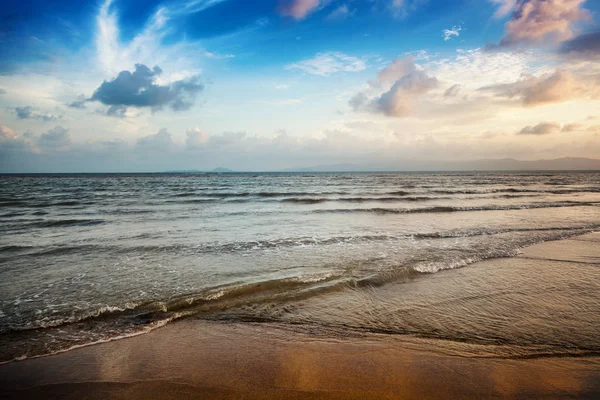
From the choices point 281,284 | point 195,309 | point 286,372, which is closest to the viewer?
point 286,372

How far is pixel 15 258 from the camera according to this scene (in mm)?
9383

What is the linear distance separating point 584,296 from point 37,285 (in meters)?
12.1

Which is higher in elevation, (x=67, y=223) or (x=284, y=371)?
(x=67, y=223)

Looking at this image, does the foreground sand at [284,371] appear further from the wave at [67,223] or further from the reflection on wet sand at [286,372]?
the wave at [67,223]

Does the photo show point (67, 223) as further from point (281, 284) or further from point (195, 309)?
point (281, 284)

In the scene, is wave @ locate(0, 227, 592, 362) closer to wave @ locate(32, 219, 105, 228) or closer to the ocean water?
the ocean water

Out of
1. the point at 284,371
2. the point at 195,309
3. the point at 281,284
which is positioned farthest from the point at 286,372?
the point at 281,284

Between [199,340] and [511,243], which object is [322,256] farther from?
[511,243]

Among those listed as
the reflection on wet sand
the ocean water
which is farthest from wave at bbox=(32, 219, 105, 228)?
the reflection on wet sand

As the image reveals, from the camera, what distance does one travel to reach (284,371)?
3.84 m

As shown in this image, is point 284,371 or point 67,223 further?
point 67,223

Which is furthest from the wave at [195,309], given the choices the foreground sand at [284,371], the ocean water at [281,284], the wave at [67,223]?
the wave at [67,223]

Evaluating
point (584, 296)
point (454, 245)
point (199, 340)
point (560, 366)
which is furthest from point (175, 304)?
point (454, 245)

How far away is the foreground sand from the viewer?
136 inches
